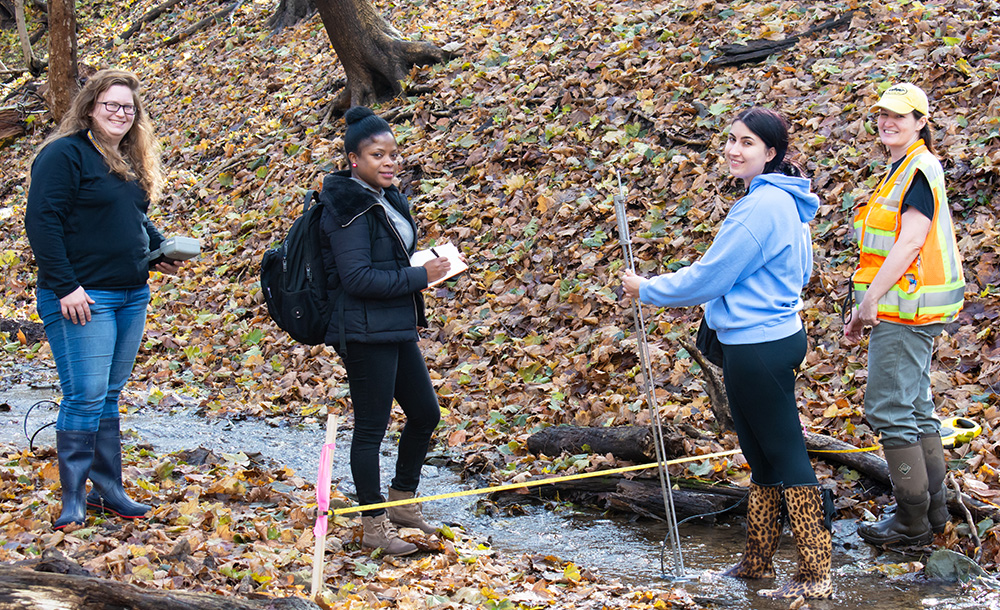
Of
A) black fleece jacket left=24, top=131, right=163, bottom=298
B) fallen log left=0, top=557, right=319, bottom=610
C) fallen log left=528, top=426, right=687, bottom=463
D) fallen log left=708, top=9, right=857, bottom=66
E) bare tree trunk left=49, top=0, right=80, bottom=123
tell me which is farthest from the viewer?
bare tree trunk left=49, top=0, right=80, bottom=123

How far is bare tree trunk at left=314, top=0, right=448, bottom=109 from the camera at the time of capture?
1175 centimetres

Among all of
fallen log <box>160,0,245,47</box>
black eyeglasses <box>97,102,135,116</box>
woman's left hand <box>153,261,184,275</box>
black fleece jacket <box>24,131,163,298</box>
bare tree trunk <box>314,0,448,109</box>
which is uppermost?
fallen log <box>160,0,245,47</box>

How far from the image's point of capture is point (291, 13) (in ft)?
51.8

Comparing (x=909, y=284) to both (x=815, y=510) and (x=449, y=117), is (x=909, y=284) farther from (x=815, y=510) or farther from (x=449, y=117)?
(x=449, y=117)

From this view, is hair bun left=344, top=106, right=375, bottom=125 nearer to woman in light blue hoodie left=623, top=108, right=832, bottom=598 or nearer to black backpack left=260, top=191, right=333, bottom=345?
black backpack left=260, top=191, right=333, bottom=345

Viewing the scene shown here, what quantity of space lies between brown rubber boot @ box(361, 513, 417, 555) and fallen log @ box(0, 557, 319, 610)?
1300mm

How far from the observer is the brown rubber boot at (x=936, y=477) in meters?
4.08

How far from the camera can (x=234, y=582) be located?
11.6 feet

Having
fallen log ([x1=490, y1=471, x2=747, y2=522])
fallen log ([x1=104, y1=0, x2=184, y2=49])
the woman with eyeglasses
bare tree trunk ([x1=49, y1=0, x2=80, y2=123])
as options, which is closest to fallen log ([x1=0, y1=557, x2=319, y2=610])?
the woman with eyeglasses

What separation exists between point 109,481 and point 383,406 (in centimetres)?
149

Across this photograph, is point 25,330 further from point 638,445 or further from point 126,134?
point 638,445

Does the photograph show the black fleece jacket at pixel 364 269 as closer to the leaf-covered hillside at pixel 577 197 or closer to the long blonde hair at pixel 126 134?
the long blonde hair at pixel 126 134

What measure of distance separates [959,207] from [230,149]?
9.70 meters

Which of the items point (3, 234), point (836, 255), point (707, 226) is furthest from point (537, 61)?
point (3, 234)
